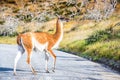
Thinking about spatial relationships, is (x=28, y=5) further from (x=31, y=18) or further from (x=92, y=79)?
(x=92, y=79)

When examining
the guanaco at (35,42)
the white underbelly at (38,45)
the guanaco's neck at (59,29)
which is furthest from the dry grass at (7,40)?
the white underbelly at (38,45)

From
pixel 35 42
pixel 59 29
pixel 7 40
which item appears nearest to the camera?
pixel 35 42

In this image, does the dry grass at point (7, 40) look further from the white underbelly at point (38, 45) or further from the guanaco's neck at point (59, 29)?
the white underbelly at point (38, 45)

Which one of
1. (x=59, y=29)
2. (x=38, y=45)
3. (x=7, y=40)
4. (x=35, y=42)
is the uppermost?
(x=59, y=29)

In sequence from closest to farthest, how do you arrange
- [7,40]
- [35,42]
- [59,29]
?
[35,42], [59,29], [7,40]

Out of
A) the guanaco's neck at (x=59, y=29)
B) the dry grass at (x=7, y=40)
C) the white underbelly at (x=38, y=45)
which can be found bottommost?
the dry grass at (x=7, y=40)

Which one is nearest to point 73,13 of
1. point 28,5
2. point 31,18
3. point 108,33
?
point 31,18

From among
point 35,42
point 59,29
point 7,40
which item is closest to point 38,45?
point 35,42

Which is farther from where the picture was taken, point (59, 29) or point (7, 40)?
point (7, 40)

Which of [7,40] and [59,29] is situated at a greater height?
[59,29]

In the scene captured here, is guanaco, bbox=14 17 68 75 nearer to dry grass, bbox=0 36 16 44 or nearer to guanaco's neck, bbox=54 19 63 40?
guanaco's neck, bbox=54 19 63 40

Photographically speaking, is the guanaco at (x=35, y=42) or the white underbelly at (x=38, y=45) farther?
the white underbelly at (x=38, y=45)

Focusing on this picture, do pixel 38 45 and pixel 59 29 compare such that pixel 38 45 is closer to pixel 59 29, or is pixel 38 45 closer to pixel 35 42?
pixel 35 42

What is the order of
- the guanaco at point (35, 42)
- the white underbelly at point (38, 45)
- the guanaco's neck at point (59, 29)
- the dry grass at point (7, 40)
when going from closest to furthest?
the guanaco at point (35, 42) < the white underbelly at point (38, 45) < the guanaco's neck at point (59, 29) < the dry grass at point (7, 40)
